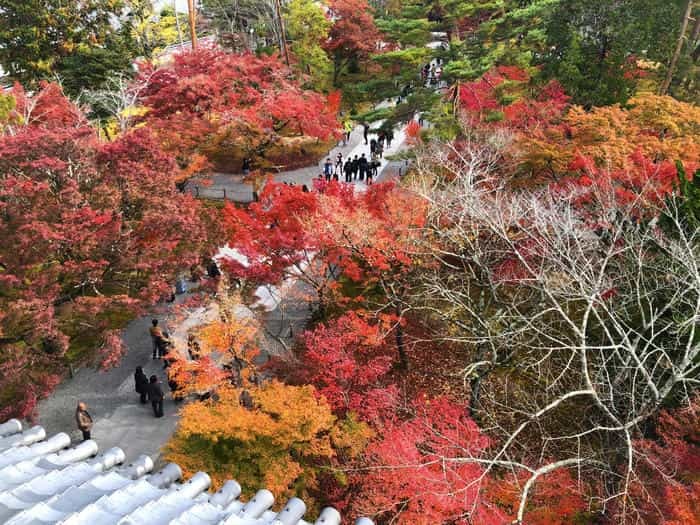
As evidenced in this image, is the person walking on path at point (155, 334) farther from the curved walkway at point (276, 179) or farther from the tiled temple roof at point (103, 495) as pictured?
the curved walkway at point (276, 179)

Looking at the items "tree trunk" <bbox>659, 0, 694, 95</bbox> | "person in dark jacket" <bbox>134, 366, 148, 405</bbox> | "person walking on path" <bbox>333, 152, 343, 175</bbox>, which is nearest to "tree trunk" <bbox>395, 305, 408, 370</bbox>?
"person in dark jacket" <bbox>134, 366, 148, 405</bbox>

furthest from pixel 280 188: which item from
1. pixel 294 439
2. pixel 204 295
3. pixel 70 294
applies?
pixel 294 439

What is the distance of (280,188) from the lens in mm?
17719

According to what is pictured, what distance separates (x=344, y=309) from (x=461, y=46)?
14.2 metres

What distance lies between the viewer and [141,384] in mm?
14672

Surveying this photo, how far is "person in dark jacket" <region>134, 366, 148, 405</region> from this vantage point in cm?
1457

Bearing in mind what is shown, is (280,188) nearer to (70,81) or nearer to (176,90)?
(176,90)

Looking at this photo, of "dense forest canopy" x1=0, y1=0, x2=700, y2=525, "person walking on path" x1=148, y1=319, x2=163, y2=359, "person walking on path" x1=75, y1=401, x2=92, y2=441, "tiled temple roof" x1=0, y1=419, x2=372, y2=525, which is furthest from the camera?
"person walking on path" x1=148, y1=319, x2=163, y2=359

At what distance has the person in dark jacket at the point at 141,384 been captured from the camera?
1457 cm

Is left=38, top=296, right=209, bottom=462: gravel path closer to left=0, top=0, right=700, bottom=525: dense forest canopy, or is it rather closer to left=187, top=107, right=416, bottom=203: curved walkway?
left=0, top=0, right=700, bottom=525: dense forest canopy

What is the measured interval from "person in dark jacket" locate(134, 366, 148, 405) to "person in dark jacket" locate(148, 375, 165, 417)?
15.3 inches

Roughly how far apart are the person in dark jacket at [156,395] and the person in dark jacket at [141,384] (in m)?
0.39

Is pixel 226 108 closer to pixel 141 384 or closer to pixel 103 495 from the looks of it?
pixel 141 384

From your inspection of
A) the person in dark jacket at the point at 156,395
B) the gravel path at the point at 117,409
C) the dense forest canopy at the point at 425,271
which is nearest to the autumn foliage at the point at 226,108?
the dense forest canopy at the point at 425,271
